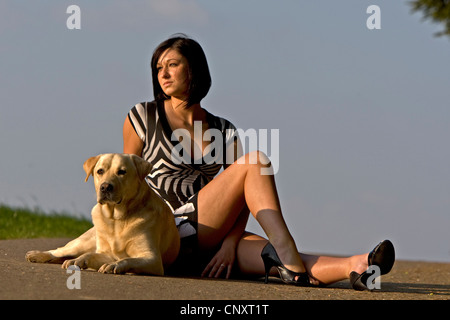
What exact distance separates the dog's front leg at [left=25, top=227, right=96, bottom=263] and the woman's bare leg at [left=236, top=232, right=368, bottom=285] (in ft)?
4.41

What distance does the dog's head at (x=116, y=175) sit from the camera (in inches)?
201

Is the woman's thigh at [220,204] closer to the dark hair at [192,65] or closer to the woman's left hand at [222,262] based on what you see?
the woman's left hand at [222,262]

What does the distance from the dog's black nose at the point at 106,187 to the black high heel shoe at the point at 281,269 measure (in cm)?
142

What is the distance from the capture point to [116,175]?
16.9 ft

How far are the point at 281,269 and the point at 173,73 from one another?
215cm

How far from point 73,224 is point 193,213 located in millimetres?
7841

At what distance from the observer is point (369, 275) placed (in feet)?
16.9

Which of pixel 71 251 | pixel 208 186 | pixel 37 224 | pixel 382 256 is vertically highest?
pixel 208 186

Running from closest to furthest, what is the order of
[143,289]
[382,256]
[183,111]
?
[143,289], [382,256], [183,111]

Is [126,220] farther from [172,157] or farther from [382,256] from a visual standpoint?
[382,256]

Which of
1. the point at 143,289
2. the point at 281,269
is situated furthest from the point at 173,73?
the point at 143,289

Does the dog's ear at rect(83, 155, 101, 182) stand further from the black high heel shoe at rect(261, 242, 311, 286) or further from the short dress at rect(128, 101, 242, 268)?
the black high heel shoe at rect(261, 242, 311, 286)

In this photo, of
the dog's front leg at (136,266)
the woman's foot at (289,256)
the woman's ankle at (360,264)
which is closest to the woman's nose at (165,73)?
the dog's front leg at (136,266)

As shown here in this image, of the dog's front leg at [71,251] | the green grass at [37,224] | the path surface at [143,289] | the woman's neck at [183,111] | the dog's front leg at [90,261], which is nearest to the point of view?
the path surface at [143,289]
